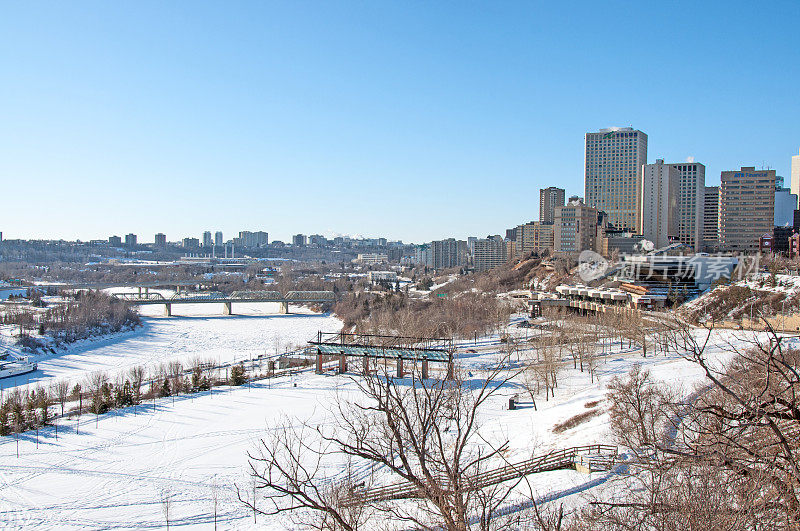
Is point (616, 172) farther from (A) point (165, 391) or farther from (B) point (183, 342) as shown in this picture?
(A) point (165, 391)

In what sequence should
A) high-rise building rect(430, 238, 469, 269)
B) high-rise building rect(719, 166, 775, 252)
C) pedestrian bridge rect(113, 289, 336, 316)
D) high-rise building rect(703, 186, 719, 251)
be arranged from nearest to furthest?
high-rise building rect(719, 166, 775, 252) < pedestrian bridge rect(113, 289, 336, 316) < high-rise building rect(703, 186, 719, 251) < high-rise building rect(430, 238, 469, 269)

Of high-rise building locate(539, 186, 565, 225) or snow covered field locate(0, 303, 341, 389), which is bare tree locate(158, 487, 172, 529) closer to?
snow covered field locate(0, 303, 341, 389)

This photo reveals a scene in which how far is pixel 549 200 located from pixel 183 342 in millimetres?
70580

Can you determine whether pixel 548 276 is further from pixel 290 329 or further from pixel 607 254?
pixel 290 329

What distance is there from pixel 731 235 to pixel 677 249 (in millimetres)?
15227

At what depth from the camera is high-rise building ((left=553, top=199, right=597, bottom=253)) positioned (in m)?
A: 65.5

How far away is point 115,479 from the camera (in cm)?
1549

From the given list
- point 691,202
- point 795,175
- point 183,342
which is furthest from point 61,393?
point 795,175

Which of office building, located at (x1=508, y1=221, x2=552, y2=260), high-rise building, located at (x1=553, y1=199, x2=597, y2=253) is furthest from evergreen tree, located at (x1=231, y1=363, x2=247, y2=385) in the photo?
office building, located at (x1=508, y1=221, x2=552, y2=260)

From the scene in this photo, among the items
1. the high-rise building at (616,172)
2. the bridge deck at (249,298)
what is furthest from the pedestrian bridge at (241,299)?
the high-rise building at (616,172)

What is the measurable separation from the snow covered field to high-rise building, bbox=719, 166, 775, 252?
47329 millimetres

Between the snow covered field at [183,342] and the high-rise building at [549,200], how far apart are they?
160ft

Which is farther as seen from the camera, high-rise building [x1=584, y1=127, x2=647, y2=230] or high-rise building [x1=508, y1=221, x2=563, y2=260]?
high-rise building [x1=584, y1=127, x2=647, y2=230]

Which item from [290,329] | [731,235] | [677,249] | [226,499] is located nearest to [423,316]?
[290,329]
